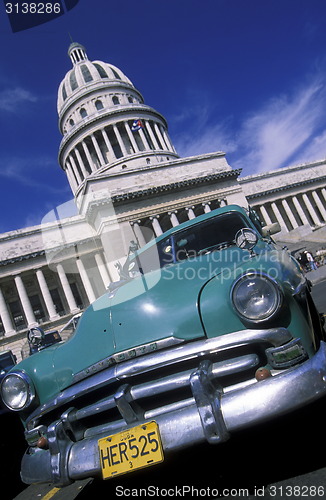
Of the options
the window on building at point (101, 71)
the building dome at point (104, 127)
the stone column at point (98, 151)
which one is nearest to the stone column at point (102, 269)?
the building dome at point (104, 127)

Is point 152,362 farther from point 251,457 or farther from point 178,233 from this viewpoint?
point 178,233

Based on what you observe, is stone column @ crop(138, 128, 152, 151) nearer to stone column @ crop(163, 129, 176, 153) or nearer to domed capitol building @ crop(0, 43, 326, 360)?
domed capitol building @ crop(0, 43, 326, 360)

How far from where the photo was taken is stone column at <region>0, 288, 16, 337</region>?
28.4 meters

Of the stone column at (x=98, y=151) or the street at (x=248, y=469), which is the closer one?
the street at (x=248, y=469)

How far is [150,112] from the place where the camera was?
4756cm

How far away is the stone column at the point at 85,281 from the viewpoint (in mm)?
31750

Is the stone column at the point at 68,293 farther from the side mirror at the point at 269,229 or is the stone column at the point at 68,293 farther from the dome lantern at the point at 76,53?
the dome lantern at the point at 76,53

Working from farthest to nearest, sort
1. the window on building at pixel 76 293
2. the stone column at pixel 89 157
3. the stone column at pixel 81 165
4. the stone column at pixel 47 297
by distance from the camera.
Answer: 1. the stone column at pixel 81 165
2. the stone column at pixel 89 157
3. the window on building at pixel 76 293
4. the stone column at pixel 47 297

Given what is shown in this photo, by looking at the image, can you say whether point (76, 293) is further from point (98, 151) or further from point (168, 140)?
point (168, 140)

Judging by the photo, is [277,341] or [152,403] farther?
[152,403]

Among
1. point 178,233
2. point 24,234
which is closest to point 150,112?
point 24,234

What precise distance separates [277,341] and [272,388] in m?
0.30

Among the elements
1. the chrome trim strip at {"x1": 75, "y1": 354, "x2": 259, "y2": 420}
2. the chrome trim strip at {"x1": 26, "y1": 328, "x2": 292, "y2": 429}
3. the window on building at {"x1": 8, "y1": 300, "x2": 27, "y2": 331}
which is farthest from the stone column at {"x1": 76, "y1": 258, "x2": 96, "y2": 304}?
the chrome trim strip at {"x1": 75, "y1": 354, "x2": 259, "y2": 420}

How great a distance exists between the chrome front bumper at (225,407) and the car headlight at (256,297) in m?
0.36
